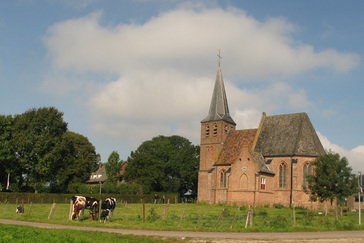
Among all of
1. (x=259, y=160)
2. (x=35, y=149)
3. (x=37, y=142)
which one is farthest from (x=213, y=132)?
(x=35, y=149)

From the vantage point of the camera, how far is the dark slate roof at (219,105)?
192 feet

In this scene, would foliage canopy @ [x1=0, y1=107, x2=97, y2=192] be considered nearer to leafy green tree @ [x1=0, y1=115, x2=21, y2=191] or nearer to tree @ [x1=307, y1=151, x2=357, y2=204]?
leafy green tree @ [x1=0, y1=115, x2=21, y2=191]

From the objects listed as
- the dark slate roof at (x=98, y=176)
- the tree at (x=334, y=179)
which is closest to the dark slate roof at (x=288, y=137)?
the tree at (x=334, y=179)

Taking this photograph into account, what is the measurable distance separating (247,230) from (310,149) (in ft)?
104

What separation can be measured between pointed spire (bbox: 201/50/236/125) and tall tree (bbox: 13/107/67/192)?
24.4 m

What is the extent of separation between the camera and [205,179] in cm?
5619

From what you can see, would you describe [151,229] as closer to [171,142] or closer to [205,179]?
[205,179]

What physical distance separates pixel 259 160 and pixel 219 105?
565 inches

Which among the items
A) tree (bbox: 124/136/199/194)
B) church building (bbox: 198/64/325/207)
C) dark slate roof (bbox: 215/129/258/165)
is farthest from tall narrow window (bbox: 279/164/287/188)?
tree (bbox: 124/136/199/194)

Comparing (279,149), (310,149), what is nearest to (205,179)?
(279,149)

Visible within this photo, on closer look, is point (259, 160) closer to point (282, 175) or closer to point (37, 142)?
point (282, 175)

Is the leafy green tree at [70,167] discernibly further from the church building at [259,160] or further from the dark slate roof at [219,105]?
the dark slate roof at [219,105]

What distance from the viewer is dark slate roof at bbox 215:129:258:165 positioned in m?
53.1

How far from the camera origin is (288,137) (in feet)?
164
